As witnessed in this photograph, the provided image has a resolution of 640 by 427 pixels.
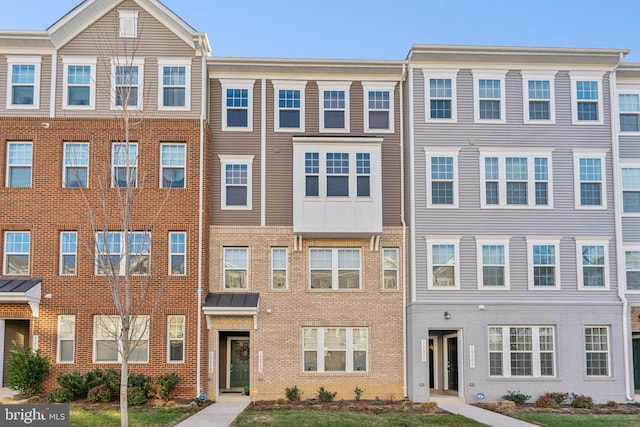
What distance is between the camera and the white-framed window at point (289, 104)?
75.4 ft

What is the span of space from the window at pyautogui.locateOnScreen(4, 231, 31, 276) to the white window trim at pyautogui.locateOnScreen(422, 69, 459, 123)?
1399 centimetres

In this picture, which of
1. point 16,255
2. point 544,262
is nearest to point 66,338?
point 16,255

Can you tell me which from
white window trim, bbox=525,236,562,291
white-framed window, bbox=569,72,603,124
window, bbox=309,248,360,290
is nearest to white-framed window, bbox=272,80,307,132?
window, bbox=309,248,360,290

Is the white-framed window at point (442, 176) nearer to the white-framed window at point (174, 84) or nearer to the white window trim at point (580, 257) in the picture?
the white window trim at point (580, 257)

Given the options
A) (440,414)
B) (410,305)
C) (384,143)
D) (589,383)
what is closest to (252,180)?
(384,143)

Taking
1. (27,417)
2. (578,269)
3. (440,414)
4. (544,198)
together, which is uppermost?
(544,198)

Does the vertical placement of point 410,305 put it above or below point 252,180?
below

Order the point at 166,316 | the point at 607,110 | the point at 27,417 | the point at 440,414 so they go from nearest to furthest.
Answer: the point at 27,417 → the point at 440,414 → the point at 166,316 → the point at 607,110

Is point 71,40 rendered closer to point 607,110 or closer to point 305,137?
point 305,137

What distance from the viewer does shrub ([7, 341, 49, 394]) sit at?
1981 cm

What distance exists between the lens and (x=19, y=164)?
21750mm

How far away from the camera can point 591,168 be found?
22.6m

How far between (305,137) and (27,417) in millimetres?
13710

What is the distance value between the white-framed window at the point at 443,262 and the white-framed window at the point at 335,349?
2972 mm
